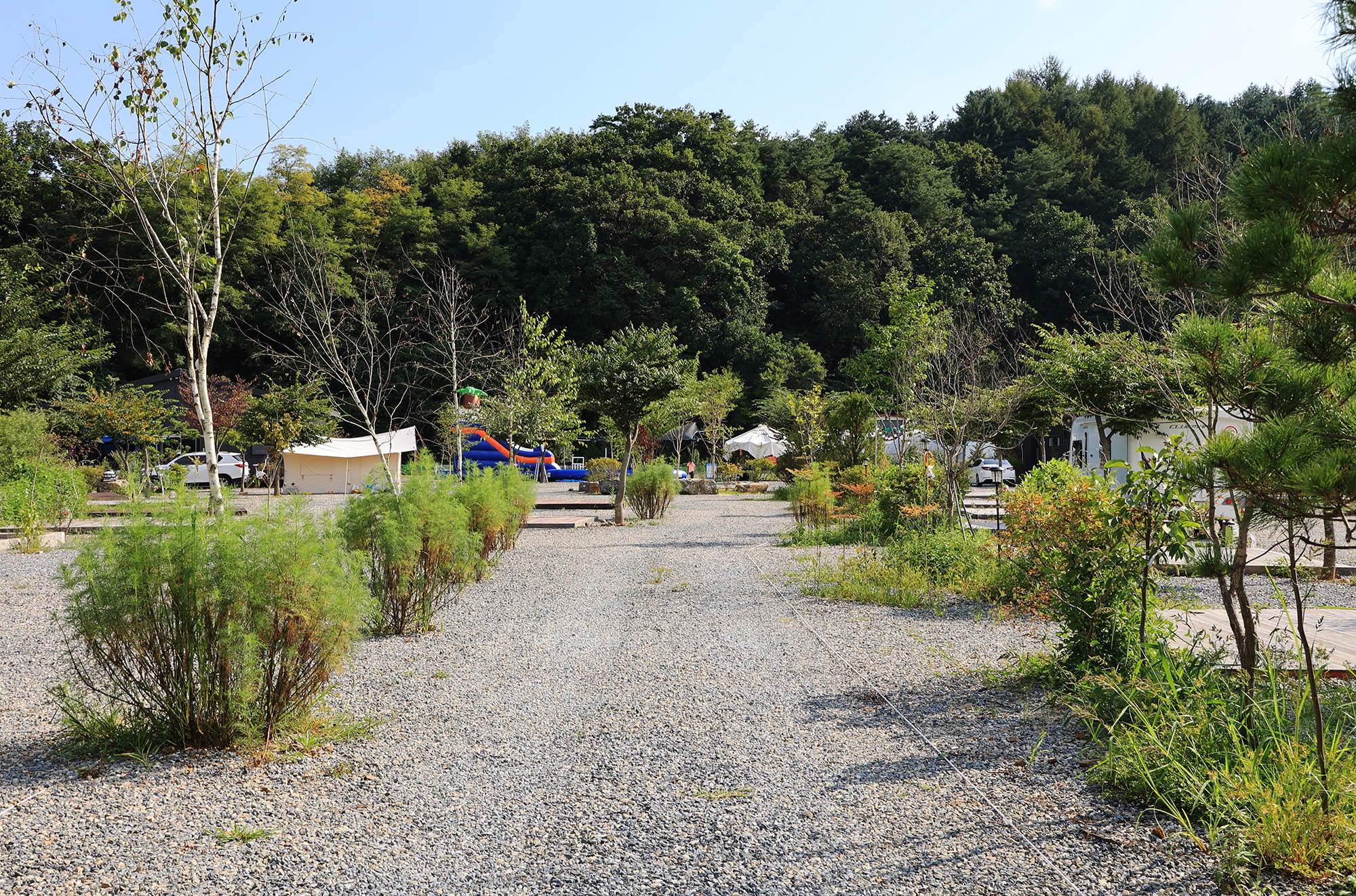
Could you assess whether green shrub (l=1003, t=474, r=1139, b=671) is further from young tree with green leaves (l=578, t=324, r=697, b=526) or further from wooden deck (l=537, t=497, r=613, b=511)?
wooden deck (l=537, t=497, r=613, b=511)

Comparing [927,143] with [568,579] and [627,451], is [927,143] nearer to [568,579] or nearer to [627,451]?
[627,451]

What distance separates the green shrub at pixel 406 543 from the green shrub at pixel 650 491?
9322mm

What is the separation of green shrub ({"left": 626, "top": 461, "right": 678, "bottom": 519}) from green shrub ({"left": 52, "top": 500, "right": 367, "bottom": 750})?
12.2 m

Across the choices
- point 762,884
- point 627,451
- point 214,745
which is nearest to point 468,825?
point 762,884

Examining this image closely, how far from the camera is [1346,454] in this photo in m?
2.39

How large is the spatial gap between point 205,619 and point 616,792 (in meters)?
1.71

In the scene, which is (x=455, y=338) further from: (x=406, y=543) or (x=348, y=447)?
(x=406, y=543)

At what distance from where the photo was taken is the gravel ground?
2.45 m

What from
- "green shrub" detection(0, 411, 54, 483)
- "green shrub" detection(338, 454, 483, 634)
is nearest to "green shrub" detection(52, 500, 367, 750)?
"green shrub" detection(338, 454, 483, 634)

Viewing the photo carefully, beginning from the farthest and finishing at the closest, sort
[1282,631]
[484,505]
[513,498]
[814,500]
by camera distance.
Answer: [814,500], [513,498], [484,505], [1282,631]

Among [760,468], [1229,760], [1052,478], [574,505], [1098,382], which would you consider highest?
[1098,382]

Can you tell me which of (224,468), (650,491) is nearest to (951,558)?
(650,491)

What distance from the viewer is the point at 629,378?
14.4 meters

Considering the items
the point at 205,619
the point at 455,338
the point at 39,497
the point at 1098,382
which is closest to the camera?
the point at 205,619
